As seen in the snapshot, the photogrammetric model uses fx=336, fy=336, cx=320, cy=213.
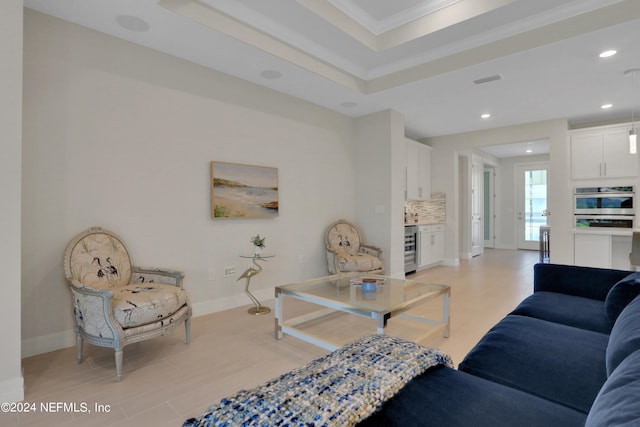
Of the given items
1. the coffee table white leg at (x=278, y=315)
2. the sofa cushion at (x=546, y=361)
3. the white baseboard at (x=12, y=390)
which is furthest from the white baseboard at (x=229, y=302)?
the sofa cushion at (x=546, y=361)

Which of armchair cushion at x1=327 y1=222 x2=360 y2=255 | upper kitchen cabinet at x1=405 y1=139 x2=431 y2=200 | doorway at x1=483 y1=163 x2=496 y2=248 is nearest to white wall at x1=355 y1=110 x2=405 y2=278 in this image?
armchair cushion at x1=327 y1=222 x2=360 y2=255

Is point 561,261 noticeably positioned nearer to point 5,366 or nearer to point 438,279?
point 438,279

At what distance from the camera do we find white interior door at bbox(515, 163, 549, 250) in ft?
29.1

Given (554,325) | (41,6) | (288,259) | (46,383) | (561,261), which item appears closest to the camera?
(554,325)

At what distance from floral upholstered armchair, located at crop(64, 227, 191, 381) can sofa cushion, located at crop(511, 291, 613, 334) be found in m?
2.44

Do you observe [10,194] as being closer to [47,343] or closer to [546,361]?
[47,343]

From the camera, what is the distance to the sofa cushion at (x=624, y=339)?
105cm

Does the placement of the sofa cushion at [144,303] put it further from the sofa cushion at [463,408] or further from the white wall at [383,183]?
the white wall at [383,183]

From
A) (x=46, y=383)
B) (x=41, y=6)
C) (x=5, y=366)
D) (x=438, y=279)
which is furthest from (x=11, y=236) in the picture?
(x=438, y=279)

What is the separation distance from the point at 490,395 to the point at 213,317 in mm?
2943

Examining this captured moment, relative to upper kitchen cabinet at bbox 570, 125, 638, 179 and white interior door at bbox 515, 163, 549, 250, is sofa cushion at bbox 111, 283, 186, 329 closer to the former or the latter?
upper kitchen cabinet at bbox 570, 125, 638, 179

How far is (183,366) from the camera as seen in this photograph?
2410mm

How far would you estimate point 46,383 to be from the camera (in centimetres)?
216

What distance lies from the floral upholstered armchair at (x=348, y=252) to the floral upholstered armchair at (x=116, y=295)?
213 centimetres
